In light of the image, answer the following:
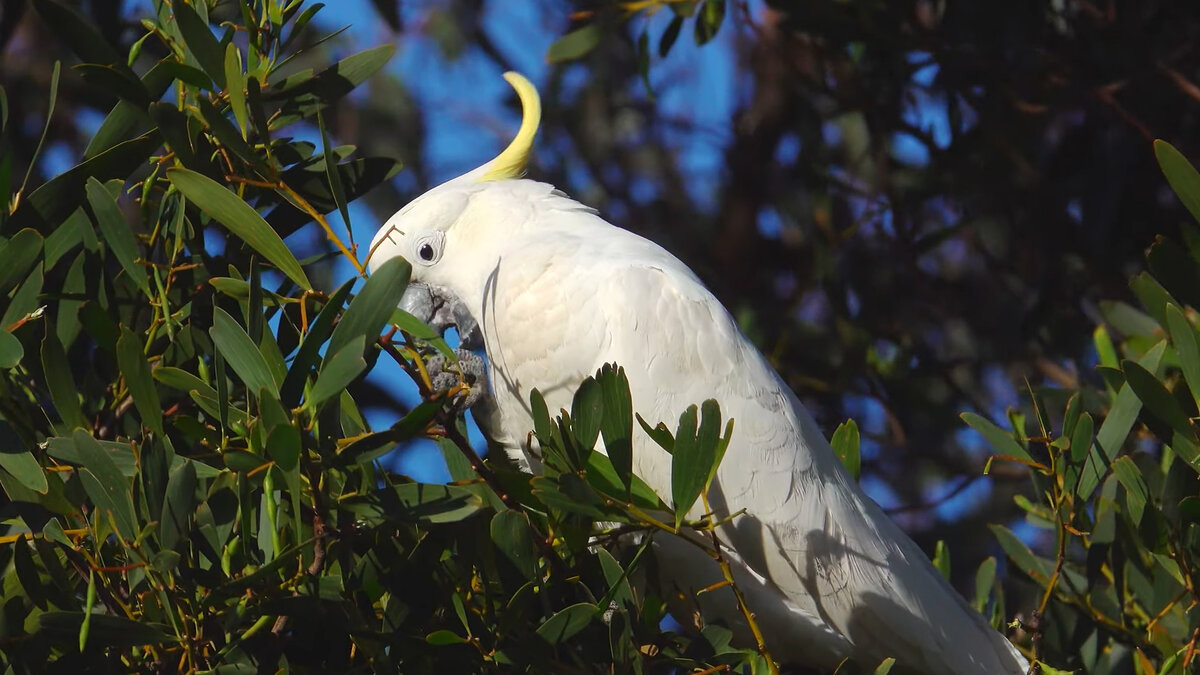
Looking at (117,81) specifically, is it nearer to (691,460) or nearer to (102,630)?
(102,630)

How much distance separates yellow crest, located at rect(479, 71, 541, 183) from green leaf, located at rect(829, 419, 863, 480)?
2.45ft

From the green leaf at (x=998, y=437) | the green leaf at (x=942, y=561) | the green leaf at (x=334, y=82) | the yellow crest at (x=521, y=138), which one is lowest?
the green leaf at (x=942, y=561)

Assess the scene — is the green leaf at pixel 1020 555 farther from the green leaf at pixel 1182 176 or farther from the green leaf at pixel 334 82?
the green leaf at pixel 334 82

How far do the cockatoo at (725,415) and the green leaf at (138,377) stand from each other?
0.63m

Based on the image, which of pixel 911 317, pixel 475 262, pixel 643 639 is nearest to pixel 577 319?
pixel 475 262

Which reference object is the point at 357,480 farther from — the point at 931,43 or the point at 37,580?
the point at 931,43

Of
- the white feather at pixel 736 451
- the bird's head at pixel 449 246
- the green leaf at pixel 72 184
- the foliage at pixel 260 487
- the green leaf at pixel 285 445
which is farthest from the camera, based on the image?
the bird's head at pixel 449 246

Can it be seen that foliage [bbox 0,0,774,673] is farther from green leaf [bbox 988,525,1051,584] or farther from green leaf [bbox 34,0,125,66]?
green leaf [bbox 988,525,1051,584]

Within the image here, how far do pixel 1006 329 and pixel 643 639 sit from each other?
185cm

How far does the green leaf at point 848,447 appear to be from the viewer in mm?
2020

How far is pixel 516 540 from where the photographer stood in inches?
48.1

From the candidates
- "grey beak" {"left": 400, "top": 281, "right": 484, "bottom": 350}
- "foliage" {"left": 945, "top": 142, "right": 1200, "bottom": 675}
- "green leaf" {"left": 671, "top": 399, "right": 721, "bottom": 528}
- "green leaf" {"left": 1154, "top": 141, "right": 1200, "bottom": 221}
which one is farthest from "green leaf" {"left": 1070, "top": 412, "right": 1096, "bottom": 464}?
"grey beak" {"left": 400, "top": 281, "right": 484, "bottom": 350}

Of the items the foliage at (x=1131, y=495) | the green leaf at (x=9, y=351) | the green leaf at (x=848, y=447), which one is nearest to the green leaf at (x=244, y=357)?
the green leaf at (x=9, y=351)

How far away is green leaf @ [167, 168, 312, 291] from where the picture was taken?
1.18m
